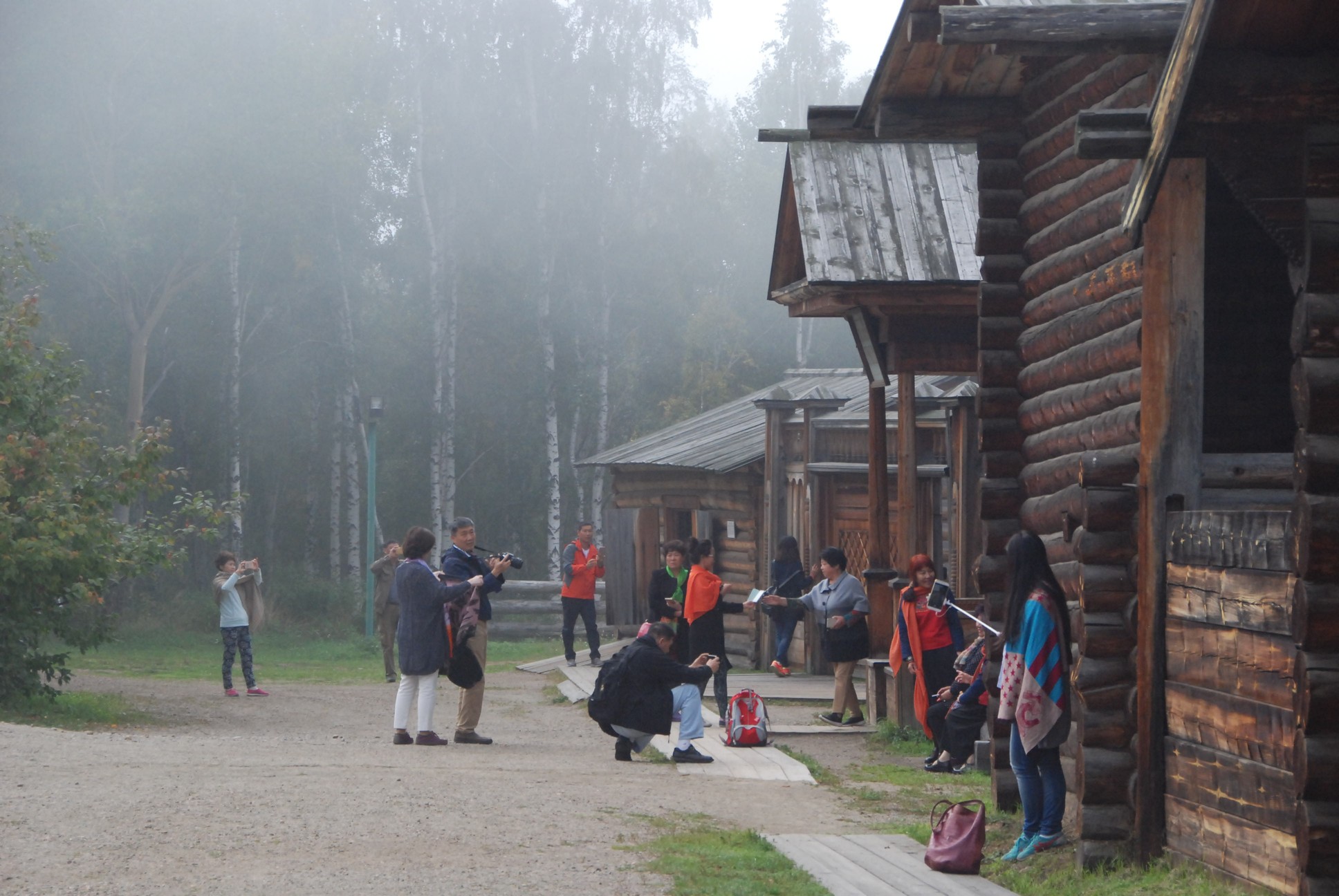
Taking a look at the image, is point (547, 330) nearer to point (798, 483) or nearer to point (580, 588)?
point (580, 588)

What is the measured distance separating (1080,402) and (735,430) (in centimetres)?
1650

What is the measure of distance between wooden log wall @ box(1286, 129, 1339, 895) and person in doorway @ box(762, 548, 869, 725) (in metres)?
8.32

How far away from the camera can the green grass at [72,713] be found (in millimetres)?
13953

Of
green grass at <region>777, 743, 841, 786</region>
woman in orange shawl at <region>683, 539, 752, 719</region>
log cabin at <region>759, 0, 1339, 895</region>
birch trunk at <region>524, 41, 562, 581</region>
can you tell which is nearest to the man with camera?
woman in orange shawl at <region>683, 539, 752, 719</region>

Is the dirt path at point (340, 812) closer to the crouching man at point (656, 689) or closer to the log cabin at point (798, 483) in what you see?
the crouching man at point (656, 689)

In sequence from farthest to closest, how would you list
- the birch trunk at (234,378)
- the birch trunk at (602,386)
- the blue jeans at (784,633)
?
the birch trunk at (602,386) < the birch trunk at (234,378) < the blue jeans at (784,633)

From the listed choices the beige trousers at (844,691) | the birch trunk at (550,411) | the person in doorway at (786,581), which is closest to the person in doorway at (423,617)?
the beige trousers at (844,691)

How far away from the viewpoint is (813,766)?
36.5 ft

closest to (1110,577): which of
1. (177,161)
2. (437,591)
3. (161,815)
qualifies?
(161,815)

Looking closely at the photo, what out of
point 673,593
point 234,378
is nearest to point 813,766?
point 673,593

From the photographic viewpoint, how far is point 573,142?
42.4m

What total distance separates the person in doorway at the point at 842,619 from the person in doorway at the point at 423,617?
3243 millimetres

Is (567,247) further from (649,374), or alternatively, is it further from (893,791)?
(893,791)

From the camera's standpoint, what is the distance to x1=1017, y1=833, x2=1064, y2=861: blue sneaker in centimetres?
714
